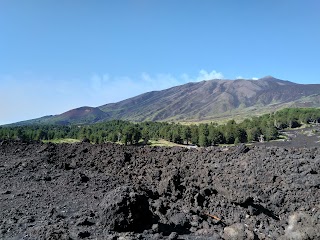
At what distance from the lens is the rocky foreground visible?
10102 mm

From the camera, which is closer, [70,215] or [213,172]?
[70,215]

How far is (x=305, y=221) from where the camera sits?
39.2ft

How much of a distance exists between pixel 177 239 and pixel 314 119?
152 m

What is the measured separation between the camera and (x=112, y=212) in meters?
9.83

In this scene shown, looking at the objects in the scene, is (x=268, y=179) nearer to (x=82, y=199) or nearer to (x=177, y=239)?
(x=177, y=239)

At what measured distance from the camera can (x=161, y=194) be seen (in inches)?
575

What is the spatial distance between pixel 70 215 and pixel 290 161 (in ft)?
39.8

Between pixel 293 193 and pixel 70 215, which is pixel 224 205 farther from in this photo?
pixel 70 215

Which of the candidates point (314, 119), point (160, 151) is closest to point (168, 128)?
point (314, 119)

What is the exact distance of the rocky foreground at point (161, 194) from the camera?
1010 centimetres

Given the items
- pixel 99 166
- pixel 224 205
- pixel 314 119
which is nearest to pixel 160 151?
pixel 99 166

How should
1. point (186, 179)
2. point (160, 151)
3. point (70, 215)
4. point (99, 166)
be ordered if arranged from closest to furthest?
point (70, 215) → point (186, 179) → point (99, 166) → point (160, 151)

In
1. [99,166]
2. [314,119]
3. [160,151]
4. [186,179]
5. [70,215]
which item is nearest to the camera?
[70,215]

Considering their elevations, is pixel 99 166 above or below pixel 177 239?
above
